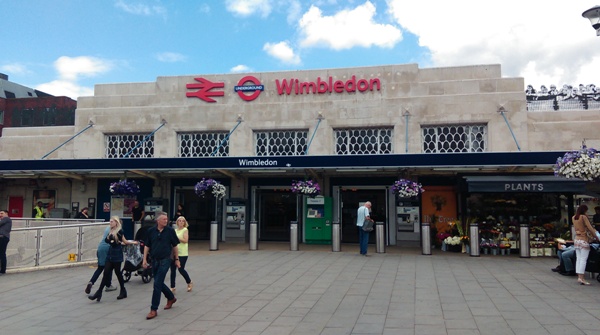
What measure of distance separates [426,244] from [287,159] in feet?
17.3

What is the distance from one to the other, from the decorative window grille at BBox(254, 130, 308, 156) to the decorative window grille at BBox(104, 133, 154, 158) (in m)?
4.94

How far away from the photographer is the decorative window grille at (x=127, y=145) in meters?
19.8

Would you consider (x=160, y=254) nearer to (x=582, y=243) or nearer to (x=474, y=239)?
(x=582, y=243)

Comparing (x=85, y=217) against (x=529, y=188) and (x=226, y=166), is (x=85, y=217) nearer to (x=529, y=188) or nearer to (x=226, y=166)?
(x=226, y=166)

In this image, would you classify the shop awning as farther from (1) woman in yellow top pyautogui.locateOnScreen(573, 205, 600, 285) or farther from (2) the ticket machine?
(2) the ticket machine

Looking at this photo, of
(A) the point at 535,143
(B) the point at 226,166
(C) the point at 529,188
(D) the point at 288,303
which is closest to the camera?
(D) the point at 288,303

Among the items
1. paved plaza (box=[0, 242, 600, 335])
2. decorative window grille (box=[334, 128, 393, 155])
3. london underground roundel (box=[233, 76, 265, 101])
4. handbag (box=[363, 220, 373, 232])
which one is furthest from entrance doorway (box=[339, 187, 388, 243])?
london underground roundel (box=[233, 76, 265, 101])

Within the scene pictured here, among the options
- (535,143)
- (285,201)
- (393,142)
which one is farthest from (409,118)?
(285,201)

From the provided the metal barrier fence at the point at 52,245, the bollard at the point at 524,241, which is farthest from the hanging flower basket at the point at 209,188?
the bollard at the point at 524,241

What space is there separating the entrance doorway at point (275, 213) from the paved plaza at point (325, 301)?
19.5 feet

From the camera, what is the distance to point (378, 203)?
695 inches

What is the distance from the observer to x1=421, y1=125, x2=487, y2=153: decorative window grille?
677 inches

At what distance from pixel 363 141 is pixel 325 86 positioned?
9.17 ft

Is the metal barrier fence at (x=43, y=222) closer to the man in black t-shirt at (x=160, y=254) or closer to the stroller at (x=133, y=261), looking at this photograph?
the stroller at (x=133, y=261)
